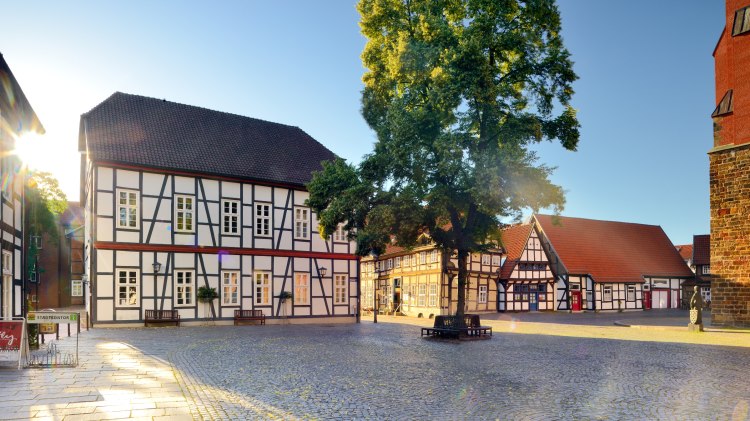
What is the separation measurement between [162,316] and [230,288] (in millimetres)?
3498

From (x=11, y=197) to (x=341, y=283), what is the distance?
17.3 metres

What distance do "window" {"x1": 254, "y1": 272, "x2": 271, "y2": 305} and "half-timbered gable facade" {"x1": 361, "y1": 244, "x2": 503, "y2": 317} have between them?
1089 centimetres

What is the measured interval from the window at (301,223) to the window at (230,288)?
3.89 meters

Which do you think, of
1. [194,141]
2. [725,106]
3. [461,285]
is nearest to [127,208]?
[194,141]

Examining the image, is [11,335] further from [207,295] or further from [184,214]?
[184,214]

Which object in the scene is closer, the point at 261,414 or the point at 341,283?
the point at 261,414

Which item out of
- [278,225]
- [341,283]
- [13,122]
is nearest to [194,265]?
[278,225]

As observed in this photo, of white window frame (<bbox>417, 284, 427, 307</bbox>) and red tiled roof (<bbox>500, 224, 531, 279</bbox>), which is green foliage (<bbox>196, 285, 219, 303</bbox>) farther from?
red tiled roof (<bbox>500, 224, 531, 279</bbox>)

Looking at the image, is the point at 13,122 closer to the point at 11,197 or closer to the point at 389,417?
the point at 11,197

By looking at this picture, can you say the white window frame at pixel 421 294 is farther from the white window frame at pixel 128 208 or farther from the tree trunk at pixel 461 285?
the white window frame at pixel 128 208

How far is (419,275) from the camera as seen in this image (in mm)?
44750

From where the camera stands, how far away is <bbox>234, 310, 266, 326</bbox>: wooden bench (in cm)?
2806

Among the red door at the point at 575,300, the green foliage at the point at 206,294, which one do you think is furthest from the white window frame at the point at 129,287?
the red door at the point at 575,300

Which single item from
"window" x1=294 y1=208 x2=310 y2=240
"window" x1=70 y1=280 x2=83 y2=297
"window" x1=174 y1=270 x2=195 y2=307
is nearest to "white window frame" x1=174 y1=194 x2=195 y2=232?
"window" x1=174 y1=270 x2=195 y2=307
